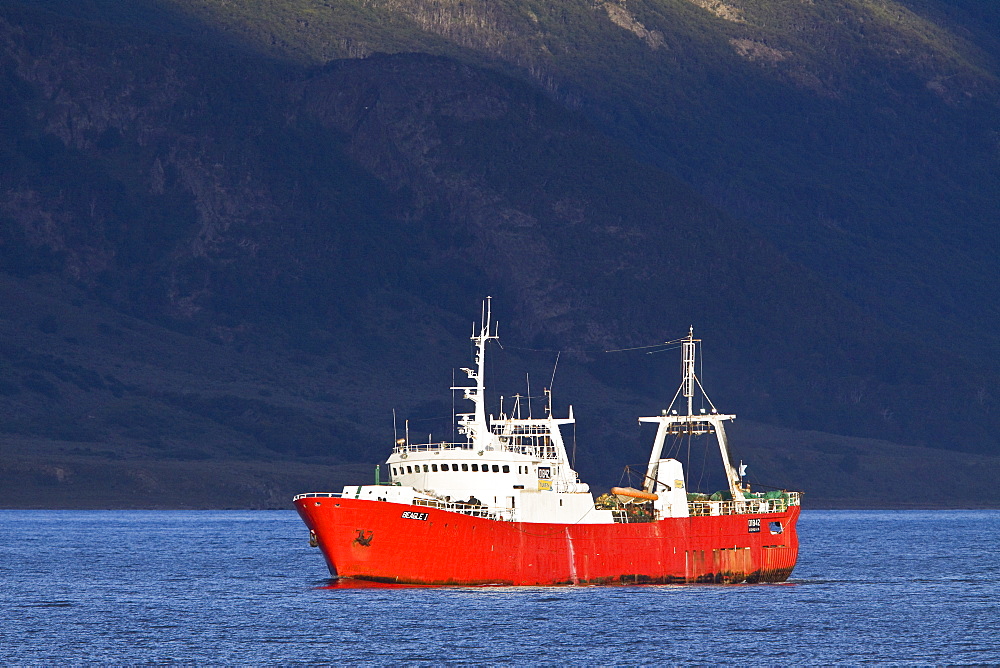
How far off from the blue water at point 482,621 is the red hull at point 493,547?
4.06ft

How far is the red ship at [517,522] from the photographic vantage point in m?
104

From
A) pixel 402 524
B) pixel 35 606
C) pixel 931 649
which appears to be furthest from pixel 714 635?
pixel 35 606

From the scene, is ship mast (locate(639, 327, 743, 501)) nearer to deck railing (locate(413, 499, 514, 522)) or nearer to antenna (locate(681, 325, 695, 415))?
antenna (locate(681, 325, 695, 415))

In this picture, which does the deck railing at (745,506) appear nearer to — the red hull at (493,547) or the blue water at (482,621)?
the red hull at (493,547)

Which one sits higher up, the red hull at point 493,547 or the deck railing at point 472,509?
the deck railing at point 472,509

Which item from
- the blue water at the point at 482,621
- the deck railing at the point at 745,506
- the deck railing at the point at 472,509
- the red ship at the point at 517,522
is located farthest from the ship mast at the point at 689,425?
the deck railing at the point at 472,509

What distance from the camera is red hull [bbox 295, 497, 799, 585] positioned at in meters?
104

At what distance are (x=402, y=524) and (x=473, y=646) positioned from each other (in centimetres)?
1630

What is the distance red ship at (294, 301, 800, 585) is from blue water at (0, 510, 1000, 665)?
151 cm

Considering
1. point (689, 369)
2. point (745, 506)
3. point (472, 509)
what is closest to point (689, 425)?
point (689, 369)

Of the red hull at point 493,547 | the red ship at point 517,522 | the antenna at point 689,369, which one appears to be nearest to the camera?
the red hull at point 493,547

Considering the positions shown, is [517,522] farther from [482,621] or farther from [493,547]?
[482,621]

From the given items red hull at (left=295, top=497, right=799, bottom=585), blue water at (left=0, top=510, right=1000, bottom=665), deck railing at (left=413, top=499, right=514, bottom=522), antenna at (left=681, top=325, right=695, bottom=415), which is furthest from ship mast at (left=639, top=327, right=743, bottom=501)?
deck railing at (left=413, top=499, right=514, bottom=522)

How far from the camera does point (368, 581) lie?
349 feet
